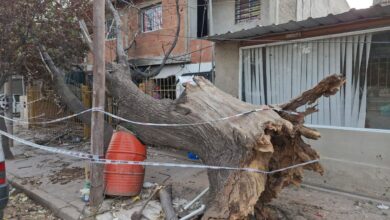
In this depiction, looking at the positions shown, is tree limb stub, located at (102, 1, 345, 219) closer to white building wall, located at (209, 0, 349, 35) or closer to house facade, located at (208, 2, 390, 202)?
house facade, located at (208, 2, 390, 202)

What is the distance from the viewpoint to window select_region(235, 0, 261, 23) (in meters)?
11.6

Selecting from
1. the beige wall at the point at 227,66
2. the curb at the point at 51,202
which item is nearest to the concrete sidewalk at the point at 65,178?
the curb at the point at 51,202

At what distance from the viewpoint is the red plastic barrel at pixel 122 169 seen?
5.31 meters

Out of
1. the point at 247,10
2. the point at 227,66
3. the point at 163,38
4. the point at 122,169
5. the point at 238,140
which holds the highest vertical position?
the point at 247,10

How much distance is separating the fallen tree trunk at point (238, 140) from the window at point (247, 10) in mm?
7543

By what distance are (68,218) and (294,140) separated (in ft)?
10.9

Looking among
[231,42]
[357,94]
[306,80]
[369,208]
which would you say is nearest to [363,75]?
[357,94]

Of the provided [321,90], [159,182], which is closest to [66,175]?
[159,182]

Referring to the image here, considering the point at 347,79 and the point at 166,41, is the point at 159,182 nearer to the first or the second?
the point at 347,79

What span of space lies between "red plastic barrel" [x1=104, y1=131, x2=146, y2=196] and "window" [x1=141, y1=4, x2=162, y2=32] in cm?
885

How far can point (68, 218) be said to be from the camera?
4.93m

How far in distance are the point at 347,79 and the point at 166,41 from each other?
332 inches

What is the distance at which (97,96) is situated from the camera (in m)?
5.07

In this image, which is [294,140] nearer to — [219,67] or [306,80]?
[306,80]
